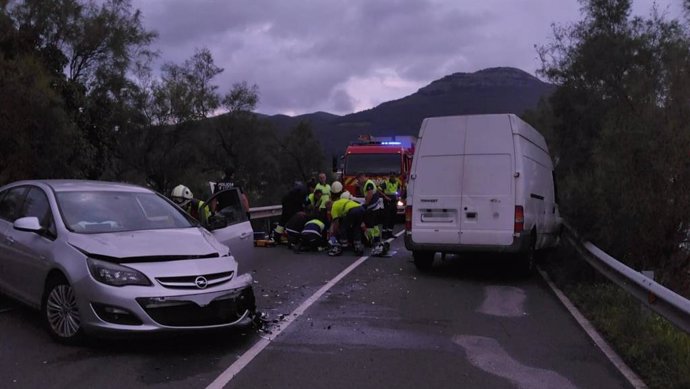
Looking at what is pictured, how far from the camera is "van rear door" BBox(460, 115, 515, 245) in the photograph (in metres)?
10.3

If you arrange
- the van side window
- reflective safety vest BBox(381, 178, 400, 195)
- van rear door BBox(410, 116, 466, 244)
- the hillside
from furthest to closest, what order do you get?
the hillside < reflective safety vest BBox(381, 178, 400, 195) < van rear door BBox(410, 116, 466, 244) < the van side window

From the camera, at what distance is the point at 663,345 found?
19.8 feet

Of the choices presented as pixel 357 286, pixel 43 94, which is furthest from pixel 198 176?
pixel 357 286

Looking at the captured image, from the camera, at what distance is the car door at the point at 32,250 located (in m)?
6.34

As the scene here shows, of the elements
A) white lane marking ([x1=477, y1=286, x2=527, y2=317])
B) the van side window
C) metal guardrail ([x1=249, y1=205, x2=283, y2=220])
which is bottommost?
white lane marking ([x1=477, y1=286, x2=527, y2=317])

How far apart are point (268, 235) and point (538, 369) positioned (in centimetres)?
1119

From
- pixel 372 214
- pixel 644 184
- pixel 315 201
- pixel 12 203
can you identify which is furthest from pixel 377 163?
pixel 12 203

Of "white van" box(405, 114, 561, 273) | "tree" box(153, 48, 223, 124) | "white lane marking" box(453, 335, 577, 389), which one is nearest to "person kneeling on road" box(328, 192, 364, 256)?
"white van" box(405, 114, 561, 273)

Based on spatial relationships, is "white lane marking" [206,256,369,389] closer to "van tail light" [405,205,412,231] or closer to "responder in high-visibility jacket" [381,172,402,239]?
"van tail light" [405,205,412,231]

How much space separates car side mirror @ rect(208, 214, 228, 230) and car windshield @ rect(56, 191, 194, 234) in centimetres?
36

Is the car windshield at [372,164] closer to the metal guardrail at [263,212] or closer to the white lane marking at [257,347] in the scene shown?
the metal guardrail at [263,212]

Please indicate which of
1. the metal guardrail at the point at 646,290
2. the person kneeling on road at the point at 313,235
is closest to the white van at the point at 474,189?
the metal guardrail at the point at 646,290

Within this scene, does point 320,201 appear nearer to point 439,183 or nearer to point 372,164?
point 439,183

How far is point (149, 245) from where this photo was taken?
616 centimetres
